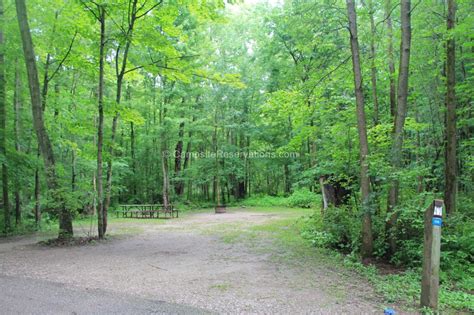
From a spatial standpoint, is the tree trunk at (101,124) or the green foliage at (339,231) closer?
the green foliage at (339,231)

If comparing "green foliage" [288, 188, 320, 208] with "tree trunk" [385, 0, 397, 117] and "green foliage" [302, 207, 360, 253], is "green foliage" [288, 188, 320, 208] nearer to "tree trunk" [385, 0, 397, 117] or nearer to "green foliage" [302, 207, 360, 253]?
"tree trunk" [385, 0, 397, 117]

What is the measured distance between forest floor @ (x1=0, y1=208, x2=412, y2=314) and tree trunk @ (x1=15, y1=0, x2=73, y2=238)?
103 centimetres

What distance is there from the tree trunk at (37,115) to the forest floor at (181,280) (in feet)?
3.39

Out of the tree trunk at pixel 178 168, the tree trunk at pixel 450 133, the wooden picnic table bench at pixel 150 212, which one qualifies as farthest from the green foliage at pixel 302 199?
the tree trunk at pixel 450 133

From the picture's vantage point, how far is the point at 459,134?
10.4m

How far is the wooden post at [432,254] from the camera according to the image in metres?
3.54

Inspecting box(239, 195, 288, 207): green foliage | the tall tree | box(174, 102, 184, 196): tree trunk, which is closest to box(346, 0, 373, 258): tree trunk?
the tall tree

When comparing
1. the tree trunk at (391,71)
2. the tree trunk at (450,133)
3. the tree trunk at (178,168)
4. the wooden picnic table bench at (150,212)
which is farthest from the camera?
the tree trunk at (178,168)

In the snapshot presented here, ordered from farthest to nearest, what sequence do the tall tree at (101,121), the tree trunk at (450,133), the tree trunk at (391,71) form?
the tall tree at (101,121) → the tree trunk at (391,71) → the tree trunk at (450,133)

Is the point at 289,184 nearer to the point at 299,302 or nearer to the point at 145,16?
the point at 145,16

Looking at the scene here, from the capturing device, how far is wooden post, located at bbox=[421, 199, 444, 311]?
11.6 feet

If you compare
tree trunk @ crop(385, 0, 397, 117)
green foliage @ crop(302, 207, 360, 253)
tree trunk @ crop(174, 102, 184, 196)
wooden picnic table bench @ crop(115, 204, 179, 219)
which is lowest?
wooden picnic table bench @ crop(115, 204, 179, 219)

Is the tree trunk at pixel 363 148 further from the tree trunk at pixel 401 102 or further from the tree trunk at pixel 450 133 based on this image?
the tree trunk at pixel 450 133

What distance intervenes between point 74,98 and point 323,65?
9.40 metres
